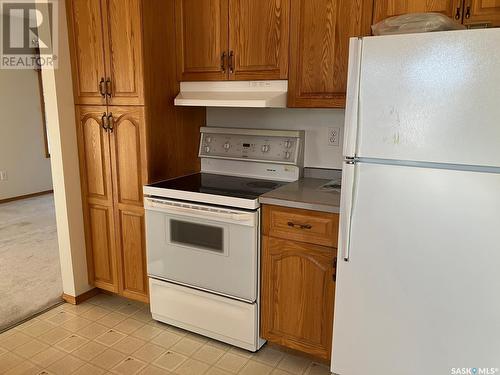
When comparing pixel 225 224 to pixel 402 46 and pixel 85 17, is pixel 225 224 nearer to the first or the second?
pixel 402 46

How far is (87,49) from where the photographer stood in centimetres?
243

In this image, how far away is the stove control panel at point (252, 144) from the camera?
2.45 metres

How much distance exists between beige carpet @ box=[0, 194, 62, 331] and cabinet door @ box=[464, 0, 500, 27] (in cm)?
302

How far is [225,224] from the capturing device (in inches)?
81.9

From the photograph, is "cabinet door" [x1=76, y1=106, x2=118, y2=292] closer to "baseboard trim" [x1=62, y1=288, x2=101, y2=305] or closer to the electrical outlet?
"baseboard trim" [x1=62, y1=288, x2=101, y2=305]

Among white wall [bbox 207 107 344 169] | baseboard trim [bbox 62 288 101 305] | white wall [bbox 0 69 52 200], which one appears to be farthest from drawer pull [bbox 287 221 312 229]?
white wall [bbox 0 69 52 200]

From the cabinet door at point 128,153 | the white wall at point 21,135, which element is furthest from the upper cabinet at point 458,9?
the white wall at point 21,135

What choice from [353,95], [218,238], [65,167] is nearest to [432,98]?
[353,95]

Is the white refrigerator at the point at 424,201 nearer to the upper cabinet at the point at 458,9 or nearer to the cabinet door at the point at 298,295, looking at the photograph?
the cabinet door at the point at 298,295

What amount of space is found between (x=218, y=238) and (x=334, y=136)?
95cm

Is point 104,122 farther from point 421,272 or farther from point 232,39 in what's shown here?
point 421,272

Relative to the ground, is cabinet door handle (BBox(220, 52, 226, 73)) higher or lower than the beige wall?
higher

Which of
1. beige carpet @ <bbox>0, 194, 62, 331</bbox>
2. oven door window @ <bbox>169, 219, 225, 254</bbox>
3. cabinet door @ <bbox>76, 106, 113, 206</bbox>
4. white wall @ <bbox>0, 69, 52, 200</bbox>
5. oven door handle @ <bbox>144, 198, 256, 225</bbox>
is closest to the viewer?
oven door handle @ <bbox>144, 198, 256, 225</bbox>

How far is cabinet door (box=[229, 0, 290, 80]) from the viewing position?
215 cm
